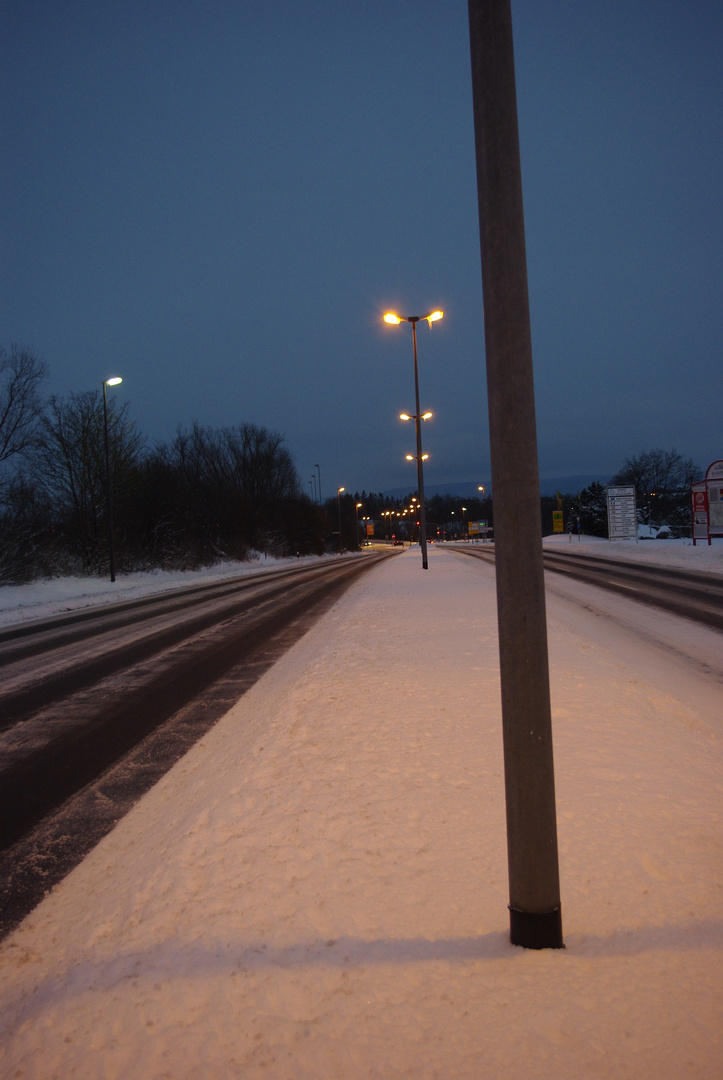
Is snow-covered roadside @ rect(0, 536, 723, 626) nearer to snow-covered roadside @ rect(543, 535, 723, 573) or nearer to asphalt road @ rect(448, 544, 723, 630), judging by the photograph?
snow-covered roadside @ rect(543, 535, 723, 573)

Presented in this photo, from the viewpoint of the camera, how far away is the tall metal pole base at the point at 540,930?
2.47m

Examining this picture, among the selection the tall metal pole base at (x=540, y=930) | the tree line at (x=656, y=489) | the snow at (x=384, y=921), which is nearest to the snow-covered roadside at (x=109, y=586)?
the snow at (x=384, y=921)

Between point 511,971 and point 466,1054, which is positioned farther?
point 511,971

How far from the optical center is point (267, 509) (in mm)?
60312

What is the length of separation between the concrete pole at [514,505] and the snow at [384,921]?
1.20 feet

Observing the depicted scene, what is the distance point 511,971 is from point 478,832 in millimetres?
1037

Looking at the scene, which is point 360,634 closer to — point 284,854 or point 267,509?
point 284,854

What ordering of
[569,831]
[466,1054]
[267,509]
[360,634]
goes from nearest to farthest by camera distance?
[466,1054], [569,831], [360,634], [267,509]

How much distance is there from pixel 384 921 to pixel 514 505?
1.99 meters

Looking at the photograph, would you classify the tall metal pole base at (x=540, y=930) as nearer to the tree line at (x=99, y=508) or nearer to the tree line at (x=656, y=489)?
the tree line at (x=99, y=508)

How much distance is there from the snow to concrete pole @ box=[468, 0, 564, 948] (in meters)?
0.36

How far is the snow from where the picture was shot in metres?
2.10

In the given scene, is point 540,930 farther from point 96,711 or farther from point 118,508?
point 118,508

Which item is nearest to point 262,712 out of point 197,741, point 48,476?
point 197,741
